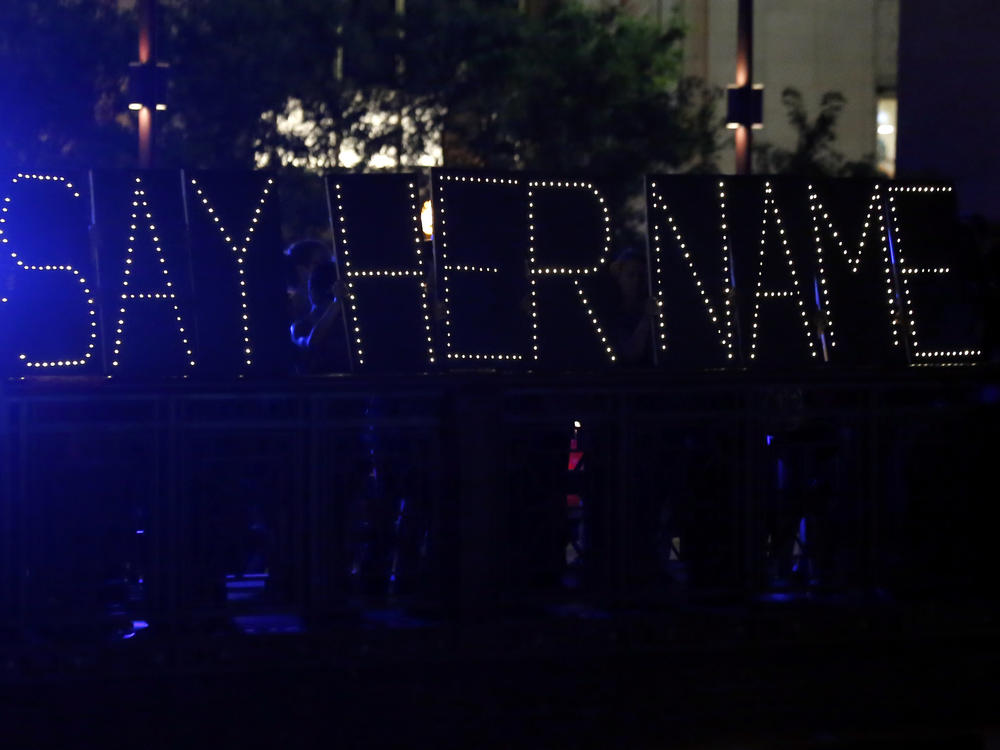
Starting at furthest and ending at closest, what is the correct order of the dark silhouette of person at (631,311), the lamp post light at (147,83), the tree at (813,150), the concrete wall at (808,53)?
1. the concrete wall at (808,53)
2. the tree at (813,150)
3. the lamp post light at (147,83)
4. the dark silhouette of person at (631,311)

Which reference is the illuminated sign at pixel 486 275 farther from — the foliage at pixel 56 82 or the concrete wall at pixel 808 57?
the concrete wall at pixel 808 57

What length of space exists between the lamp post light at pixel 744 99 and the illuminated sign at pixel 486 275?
8.34 m

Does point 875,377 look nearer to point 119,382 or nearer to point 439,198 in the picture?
point 439,198

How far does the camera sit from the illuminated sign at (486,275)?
7.05m

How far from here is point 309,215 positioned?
20.9 meters

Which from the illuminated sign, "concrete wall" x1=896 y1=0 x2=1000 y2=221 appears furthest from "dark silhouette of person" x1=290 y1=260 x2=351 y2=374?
"concrete wall" x1=896 y1=0 x2=1000 y2=221

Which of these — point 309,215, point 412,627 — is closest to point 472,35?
point 309,215

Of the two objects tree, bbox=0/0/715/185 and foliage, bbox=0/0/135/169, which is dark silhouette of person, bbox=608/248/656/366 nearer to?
tree, bbox=0/0/715/185

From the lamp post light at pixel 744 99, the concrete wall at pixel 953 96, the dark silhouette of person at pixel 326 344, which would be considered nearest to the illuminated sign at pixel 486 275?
the dark silhouette of person at pixel 326 344

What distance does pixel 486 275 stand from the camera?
742cm

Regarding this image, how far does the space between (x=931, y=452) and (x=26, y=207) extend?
445cm

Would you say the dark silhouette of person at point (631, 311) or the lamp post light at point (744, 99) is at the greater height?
the lamp post light at point (744, 99)

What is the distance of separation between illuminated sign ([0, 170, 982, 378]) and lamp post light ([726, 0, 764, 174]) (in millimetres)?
8337

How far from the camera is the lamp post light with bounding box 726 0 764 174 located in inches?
643
